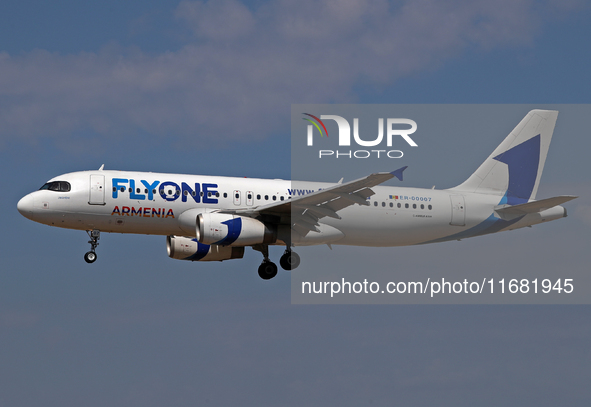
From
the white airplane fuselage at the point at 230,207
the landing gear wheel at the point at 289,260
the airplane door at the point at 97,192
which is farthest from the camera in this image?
the landing gear wheel at the point at 289,260

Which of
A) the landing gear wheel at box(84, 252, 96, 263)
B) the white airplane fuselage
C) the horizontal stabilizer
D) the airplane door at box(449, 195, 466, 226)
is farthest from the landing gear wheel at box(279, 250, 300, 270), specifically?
the horizontal stabilizer

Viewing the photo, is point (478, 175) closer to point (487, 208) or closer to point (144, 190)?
point (487, 208)

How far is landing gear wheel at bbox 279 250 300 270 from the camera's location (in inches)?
1585

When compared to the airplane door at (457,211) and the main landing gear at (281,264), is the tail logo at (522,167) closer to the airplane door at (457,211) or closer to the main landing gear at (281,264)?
the airplane door at (457,211)

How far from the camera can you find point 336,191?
35719 mm

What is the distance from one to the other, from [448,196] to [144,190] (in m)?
15.0

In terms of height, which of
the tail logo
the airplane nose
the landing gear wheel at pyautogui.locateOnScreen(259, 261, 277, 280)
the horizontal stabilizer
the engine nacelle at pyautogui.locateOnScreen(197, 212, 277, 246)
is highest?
the tail logo

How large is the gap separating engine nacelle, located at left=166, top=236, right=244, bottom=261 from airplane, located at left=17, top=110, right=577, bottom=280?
0.05 meters

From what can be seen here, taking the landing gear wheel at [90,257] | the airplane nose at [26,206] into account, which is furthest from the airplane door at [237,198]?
the airplane nose at [26,206]

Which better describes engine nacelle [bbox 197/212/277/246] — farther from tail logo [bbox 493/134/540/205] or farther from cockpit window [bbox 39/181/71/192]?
→ tail logo [bbox 493/134/540/205]

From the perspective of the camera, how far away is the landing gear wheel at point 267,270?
40.5 m

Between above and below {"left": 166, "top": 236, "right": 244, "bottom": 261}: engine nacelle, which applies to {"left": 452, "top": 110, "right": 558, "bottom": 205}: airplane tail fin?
above

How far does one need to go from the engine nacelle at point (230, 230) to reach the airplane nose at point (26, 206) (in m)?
7.33

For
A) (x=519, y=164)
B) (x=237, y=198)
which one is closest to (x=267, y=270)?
(x=237, y=198)
